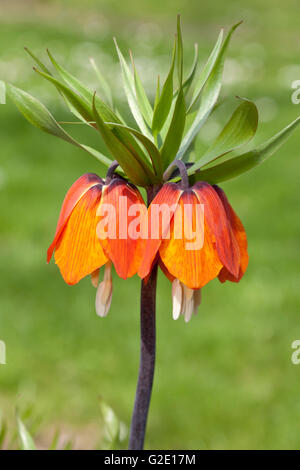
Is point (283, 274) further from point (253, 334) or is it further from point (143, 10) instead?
point (143, 10)

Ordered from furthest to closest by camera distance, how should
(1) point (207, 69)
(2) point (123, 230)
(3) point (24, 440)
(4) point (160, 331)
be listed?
(4) point (160, 331)
(3) point (24, 440)
(1) point (207, 69)
(2) point (123, 230)

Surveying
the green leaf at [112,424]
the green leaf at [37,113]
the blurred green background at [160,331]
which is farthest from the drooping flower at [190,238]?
the blurred green background at [160,331]

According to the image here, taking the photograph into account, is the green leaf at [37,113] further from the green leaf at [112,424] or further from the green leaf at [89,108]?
the green leaf at [112,424]

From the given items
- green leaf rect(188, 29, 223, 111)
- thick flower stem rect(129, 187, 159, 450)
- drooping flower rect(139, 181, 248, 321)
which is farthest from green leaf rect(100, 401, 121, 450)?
green leaf rect(188, 29, 223, 111)

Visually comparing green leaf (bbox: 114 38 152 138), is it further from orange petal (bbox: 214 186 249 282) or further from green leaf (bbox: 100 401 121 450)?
green leaf (bbox: 100 401 121 450)

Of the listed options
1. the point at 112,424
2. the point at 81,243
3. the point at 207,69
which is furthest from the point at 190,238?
the point at 112,424

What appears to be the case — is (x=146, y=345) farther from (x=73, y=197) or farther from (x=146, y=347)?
(x=73, y=197)
